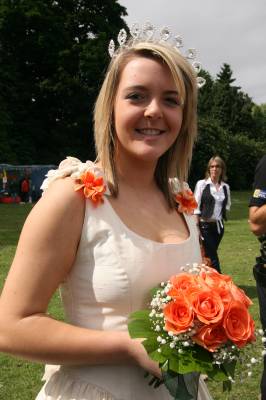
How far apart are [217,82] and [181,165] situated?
6872 cm

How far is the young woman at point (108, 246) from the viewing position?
5.81 ft

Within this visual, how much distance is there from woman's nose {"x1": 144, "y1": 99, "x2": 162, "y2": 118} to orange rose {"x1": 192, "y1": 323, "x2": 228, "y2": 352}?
0.80 m

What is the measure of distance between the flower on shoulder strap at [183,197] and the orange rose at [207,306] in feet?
2.21

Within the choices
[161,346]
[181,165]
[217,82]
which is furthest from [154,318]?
[217,82]

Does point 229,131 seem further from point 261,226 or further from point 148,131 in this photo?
point 148,131

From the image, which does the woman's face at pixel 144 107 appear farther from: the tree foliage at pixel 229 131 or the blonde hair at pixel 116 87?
the tree foliage at pixel 229 131

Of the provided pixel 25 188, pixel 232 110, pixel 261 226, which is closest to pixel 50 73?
pixel 25 188

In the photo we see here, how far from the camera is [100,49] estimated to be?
35250 mm

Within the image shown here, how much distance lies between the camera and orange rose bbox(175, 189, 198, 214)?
243 cm

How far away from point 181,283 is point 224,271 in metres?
9.02

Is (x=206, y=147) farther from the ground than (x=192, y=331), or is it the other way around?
(x=192, y=331)

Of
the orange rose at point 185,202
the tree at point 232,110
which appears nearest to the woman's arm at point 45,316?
the orange rose at point 185,202

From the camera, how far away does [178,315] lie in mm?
1768

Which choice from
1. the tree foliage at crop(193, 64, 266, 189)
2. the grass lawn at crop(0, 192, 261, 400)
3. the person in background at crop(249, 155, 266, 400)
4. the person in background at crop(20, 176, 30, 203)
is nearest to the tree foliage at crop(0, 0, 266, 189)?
the tree foliage at crop(193, 64, 266, 189)
